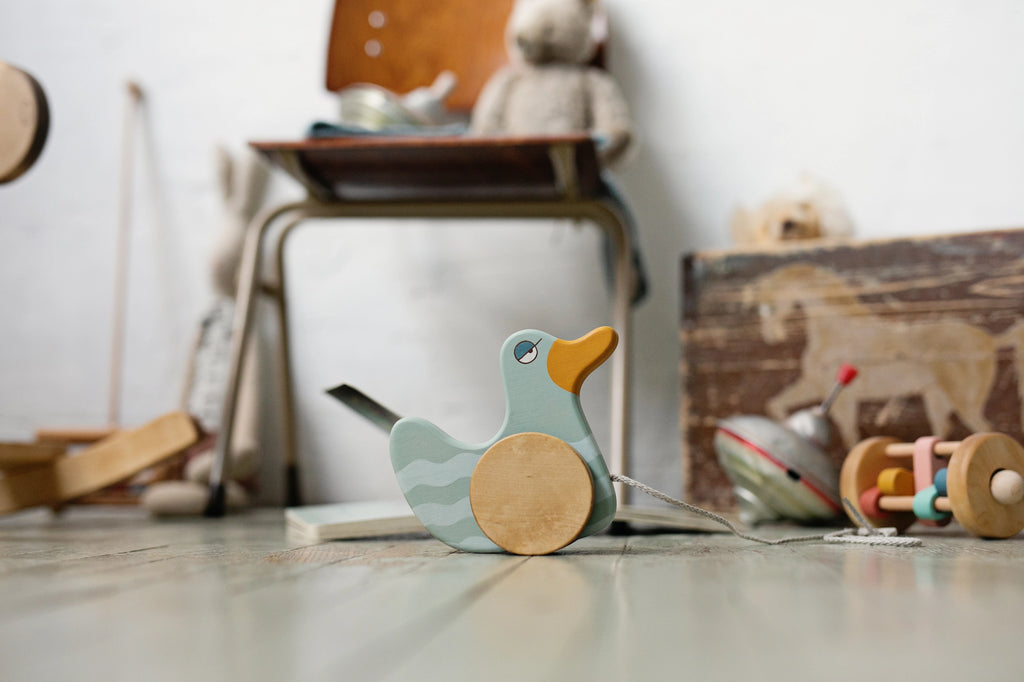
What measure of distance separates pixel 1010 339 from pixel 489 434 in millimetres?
906

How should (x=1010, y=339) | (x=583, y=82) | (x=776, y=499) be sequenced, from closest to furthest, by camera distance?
(x=776, y=499)
(x=1010, y=339)
(x=583, y=82)

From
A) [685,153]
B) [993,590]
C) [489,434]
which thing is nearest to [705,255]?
[685,153]

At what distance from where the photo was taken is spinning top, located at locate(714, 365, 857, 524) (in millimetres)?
1022

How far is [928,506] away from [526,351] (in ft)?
1.52

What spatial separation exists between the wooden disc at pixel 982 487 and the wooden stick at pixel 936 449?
0.04m

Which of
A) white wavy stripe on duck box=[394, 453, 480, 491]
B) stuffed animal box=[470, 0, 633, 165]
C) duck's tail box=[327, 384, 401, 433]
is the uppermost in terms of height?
stuffed animal box=[470, 0, 633, 165]

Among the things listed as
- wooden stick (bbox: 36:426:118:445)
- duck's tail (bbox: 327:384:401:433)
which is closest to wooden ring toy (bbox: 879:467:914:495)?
duck's tail (bbox: 327:384:401:433)

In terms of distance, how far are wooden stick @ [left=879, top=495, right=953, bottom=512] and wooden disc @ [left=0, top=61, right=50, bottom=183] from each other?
95 cm

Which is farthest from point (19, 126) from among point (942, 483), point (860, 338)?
point (860, 338)

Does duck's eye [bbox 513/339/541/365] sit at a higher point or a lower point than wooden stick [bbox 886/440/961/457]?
higher

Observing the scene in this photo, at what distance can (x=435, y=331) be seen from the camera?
172cm

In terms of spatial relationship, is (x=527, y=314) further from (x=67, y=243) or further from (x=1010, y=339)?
(x=67, y=243)

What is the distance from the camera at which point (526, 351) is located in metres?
0.63

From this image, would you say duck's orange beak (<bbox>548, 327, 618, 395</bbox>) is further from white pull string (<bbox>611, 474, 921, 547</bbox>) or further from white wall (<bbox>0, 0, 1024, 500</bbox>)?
white wall (<bbox>0, 0, 1024, 500</bbox>)
